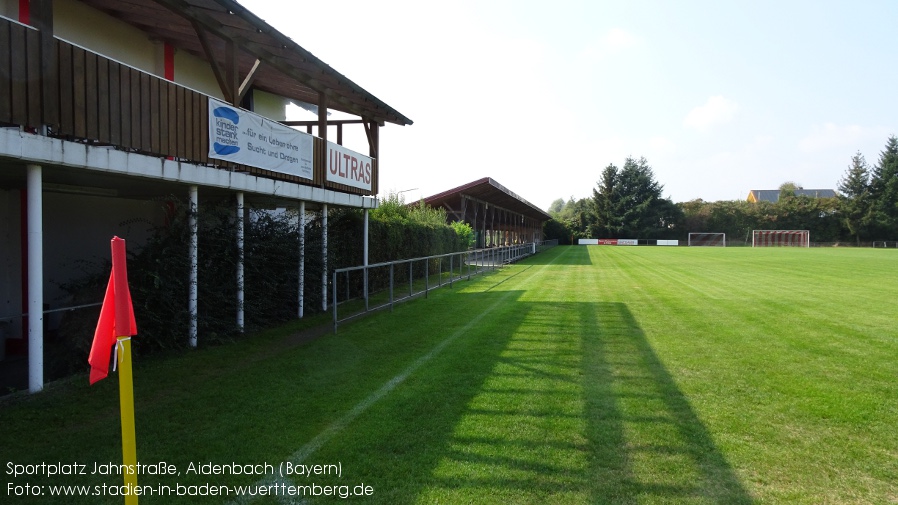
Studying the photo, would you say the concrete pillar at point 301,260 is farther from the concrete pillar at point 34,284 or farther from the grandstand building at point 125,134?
the concrete pillar at point 34,284

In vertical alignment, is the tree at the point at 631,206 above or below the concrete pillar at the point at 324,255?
above

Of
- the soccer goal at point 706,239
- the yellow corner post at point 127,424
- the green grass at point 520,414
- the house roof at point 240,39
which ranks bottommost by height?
the green grass at point 520,414

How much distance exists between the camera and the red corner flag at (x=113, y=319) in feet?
8.86

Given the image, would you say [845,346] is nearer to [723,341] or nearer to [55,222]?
[723,341]

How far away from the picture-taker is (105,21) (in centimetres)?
905

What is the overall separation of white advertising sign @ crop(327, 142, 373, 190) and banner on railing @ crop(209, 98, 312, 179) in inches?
41.2

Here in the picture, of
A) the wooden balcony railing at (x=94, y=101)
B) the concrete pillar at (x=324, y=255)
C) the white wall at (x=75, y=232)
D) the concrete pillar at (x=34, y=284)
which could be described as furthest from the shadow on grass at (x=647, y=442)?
the white wall at (x=75, y=232)

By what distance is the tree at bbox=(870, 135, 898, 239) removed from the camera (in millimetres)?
72750

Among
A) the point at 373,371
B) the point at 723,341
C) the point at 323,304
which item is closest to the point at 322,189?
the point at 323,304

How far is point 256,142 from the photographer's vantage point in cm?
928

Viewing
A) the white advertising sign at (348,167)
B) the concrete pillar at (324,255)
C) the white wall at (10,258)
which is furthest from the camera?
the white advertising sign at (348,167)

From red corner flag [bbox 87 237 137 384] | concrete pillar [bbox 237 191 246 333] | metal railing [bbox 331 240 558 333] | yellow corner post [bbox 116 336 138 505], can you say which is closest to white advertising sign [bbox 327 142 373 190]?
metal railing [bbox 331 240 558 333]

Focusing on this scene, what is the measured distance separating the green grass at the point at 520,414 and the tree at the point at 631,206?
76.0 meters

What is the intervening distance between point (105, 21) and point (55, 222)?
10.5 ft
